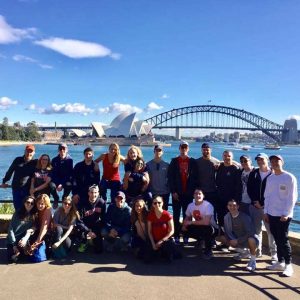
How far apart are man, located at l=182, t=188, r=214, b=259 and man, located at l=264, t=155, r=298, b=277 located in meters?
0.89

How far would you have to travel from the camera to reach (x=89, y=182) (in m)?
5.70

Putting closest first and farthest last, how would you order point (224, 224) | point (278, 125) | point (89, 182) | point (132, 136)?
point (224, 224) → point (89, 182) → point (132, 136) → point (278, 125)

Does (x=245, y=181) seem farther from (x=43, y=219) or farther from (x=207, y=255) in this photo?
(x=43, y=219)

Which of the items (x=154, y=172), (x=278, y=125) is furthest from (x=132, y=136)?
(x=154, y=172)

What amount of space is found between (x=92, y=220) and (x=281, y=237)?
2.65m

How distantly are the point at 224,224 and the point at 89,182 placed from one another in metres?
2.16

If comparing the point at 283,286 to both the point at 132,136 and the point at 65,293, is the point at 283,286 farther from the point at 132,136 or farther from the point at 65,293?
the point at 132,136

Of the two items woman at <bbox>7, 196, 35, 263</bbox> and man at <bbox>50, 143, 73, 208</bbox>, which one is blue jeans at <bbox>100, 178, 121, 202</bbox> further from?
woman at <bbox>7, 196, 35, 263</bbox>

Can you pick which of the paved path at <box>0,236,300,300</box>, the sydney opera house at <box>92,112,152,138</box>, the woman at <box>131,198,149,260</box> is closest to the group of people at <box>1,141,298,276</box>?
the woman at <box>131,198,149,260</box>

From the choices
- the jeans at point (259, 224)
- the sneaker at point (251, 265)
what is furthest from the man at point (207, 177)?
the sneaker at point (251, 265)

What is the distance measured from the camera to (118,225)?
5.44 metres

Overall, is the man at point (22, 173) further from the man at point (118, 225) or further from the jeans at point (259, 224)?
the jeans at point (259, 224)

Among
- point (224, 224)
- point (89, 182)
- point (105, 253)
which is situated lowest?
point (105, 253)

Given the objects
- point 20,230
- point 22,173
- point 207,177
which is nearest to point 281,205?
point 207,177
